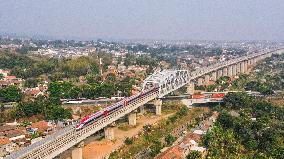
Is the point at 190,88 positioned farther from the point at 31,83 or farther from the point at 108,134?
the point at 108,134

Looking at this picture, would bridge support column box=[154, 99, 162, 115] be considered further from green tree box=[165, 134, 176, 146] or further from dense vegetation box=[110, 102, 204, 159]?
green tree box=[165, 134, 176, 146]

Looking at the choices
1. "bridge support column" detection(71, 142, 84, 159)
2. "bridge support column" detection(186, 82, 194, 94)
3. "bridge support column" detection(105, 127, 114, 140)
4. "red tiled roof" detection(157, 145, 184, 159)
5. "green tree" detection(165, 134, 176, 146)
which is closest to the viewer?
"red tiled roof" detection(157, 145, 184, 159)

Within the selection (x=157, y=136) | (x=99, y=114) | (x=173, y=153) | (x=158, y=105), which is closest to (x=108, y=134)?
(x=99, y=114)

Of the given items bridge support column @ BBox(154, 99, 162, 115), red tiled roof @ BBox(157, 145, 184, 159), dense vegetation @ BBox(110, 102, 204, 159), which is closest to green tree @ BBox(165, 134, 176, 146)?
dense vegetation @ BBox(110, 102, 204, 159)

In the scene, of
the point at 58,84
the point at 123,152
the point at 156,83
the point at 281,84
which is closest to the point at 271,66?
the point at 281,84

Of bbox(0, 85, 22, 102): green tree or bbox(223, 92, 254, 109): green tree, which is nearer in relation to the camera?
bbox(223, 92, 254, 109): green tree

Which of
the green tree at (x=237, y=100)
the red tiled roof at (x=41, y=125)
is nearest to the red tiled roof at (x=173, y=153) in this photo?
the red tiled roof at (x=41, y=125)

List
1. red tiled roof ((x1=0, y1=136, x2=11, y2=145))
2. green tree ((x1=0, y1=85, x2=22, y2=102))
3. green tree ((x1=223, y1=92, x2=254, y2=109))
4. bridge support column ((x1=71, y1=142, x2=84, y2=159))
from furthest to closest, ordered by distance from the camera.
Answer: green tree ((x1=0, y1=85, x2=22, y2=102))
green tree ((x1=223, y1=92, x2=254, y2=109))
red tiled roof ((x1=0, y1=136, x2=11, y2=145))
bridge support column ((x1=71, y1=142, x2=84, y2=159))
